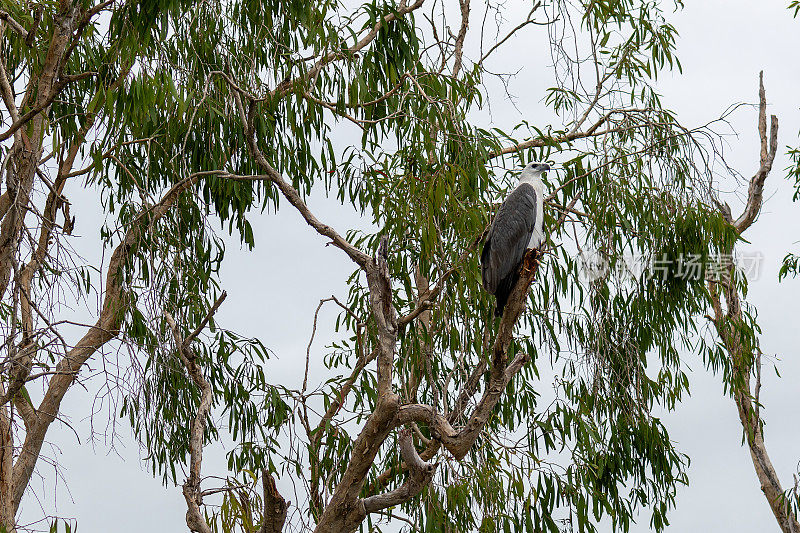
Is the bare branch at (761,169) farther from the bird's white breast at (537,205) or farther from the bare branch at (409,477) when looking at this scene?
the bare branch at (409,477)

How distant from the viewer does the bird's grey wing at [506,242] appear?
3706 millimetres

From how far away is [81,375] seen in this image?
9.34 feet

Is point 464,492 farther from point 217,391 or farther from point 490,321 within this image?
point 217,391

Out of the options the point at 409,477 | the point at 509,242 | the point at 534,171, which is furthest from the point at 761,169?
the point at 409,477

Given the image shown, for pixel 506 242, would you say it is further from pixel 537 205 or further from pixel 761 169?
pixel 761 169

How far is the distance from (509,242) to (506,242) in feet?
0.04

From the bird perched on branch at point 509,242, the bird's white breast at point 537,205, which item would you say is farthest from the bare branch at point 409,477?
the bird's white breast at point 537,205

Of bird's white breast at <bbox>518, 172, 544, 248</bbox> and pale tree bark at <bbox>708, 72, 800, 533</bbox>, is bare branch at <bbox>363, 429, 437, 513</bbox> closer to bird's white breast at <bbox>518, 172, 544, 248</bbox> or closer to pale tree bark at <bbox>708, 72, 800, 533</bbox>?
bird's white breast at <bbox>518, 172, 544, 248</bbox>

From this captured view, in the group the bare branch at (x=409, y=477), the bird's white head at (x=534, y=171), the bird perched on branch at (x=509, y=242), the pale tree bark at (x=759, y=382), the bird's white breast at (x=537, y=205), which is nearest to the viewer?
the bare branch at (x=409, y=477)

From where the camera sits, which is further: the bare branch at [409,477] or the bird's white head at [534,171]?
the bird's white head at [534,171]

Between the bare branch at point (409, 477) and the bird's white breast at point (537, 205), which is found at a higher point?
the bird's white breast at point (537, 205)

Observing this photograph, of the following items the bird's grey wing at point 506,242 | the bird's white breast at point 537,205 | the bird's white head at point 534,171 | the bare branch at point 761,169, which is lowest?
the bird's grey wing at point 506,242

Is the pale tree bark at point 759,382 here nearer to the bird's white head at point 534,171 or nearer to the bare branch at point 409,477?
the bird's white head at point 534,171

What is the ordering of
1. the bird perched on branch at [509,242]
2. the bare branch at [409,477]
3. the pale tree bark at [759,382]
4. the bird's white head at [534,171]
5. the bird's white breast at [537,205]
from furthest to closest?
the pale tree bark at [759,382] → the bird's white head at [534,171] → the bird's white breast at [537,205] → the bird perched on branch at [509,242] → the bare branch at [409,477]
